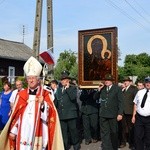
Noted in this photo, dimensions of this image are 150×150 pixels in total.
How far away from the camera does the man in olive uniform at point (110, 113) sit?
10117 mm

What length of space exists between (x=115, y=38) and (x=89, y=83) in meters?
1.36

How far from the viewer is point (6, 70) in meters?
36.4

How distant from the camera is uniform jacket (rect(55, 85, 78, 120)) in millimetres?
10219

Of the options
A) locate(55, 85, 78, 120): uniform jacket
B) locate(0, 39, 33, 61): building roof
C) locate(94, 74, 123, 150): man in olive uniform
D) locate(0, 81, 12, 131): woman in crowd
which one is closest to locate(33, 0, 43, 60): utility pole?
locate(0, 81, 12, 131): woman in crowd

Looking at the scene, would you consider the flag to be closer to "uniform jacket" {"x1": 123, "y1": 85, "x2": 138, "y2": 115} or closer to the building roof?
"uniform jacket" {"x1": 123, "y1": 85, "x2": 138, "y2": 115}

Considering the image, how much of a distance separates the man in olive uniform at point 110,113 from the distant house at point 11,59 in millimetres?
25333

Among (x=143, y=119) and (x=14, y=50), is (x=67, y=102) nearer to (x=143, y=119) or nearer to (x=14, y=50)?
(x=143, y=119)

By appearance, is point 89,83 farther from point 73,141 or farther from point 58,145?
point 58,145

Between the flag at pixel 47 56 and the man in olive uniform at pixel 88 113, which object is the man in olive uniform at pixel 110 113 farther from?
the flag at pixel 47 56

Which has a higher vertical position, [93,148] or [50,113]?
[50,113]

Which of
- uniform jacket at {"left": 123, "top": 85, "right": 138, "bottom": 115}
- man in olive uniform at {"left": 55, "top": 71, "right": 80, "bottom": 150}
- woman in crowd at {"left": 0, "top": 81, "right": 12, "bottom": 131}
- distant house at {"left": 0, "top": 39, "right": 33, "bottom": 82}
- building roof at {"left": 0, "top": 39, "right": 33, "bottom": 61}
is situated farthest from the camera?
building roof at {"left": 0, "top": 39, "right": 33, "bottom": 61}

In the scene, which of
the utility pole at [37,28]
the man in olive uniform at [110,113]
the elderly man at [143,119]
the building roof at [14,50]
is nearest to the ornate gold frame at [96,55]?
the man in olive uniform at [110,113]

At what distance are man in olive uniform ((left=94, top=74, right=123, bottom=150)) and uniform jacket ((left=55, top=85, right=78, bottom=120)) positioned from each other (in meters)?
0.70

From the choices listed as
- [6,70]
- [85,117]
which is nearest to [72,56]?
[6,70]
